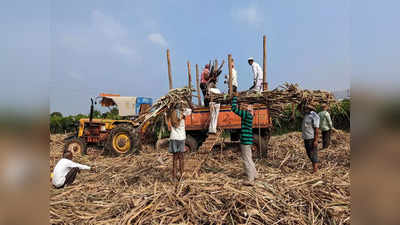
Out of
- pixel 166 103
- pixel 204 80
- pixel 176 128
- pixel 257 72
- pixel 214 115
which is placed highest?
pixel 257 72

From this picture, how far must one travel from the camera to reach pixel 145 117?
4.89 metres

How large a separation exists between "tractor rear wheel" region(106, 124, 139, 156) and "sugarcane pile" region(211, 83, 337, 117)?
318 cm

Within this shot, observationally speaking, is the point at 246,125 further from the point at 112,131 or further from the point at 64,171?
the point at 112,131

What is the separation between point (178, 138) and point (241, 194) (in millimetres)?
1722

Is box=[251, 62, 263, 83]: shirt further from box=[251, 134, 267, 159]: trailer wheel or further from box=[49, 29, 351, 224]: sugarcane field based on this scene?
box=[251, 134, 267, 159]: trailer wheel

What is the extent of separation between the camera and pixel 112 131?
824 cm

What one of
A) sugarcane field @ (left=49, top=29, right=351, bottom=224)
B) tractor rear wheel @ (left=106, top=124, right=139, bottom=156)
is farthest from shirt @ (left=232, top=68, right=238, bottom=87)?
tractor rear wheel @ (left=106, top=124, right=139, bottom=156)

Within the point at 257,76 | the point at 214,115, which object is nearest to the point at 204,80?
the point at 214,115

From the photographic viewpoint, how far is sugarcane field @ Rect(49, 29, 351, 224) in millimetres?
3250

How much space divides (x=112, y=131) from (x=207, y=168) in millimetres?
4189
